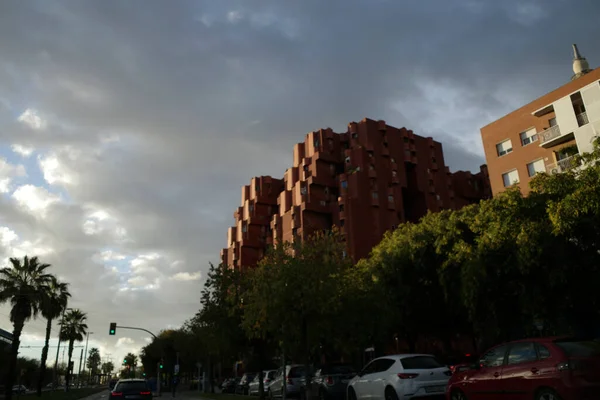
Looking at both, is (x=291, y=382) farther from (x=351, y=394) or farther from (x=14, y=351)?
(x=14, y=351)

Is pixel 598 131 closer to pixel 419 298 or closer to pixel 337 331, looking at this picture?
pixel 419 298

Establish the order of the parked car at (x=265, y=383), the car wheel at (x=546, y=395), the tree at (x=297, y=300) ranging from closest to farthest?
the car wheel at (x=546, y=395), the tree at (x=297, y=300), the parked car at (x=265, y=383)

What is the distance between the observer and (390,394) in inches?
485

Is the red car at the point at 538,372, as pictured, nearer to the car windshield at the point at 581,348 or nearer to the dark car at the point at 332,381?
the car windshield at the point at 581,348

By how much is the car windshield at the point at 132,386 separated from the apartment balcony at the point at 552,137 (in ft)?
102

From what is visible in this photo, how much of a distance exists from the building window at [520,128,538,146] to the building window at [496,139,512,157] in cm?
112

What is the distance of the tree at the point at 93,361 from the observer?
153 metres

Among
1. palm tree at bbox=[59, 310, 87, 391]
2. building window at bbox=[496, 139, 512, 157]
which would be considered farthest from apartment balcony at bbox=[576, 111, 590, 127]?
palm tree at bbox=[59, 310, 87, 391]

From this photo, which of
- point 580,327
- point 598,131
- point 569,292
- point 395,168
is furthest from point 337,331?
point 395,168

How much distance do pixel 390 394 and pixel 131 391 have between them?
37.7 feet

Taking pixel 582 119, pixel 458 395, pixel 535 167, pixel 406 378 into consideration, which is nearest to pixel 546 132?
pixel 535 167

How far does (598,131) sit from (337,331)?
937 inches

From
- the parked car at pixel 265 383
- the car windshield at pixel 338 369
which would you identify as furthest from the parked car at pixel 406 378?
the parked car at pixel 265 383

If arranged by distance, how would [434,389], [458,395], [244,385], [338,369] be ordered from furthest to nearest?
[244,385]
[338,369]
[434,389]
[458,395]
